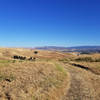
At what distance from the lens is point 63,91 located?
44.8 feet

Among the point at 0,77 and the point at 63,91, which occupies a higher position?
the point at 0,77

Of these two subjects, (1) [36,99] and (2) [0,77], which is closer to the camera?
(1) [36,99]

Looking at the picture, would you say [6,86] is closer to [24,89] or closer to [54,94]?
[24,89]

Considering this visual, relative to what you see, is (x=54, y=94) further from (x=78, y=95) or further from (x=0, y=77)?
(x=0, y=77)

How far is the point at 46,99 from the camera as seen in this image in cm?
1119

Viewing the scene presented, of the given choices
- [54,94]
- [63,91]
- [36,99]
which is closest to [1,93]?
[36,99]

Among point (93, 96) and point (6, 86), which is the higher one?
point (6, 86)

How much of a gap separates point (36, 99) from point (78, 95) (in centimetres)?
427

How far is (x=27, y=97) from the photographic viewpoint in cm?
1089

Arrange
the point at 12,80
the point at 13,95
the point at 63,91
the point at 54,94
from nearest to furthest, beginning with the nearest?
the point at 13,95 → the point at 54,94 → the point at 63,91 → the point at 12,80

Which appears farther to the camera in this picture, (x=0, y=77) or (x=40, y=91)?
(x=0, y=77)

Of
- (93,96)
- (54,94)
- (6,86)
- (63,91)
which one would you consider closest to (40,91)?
(54,94)

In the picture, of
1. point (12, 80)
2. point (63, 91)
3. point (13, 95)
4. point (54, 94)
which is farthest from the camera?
point (12, 80)

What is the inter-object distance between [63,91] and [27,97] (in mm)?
4384
